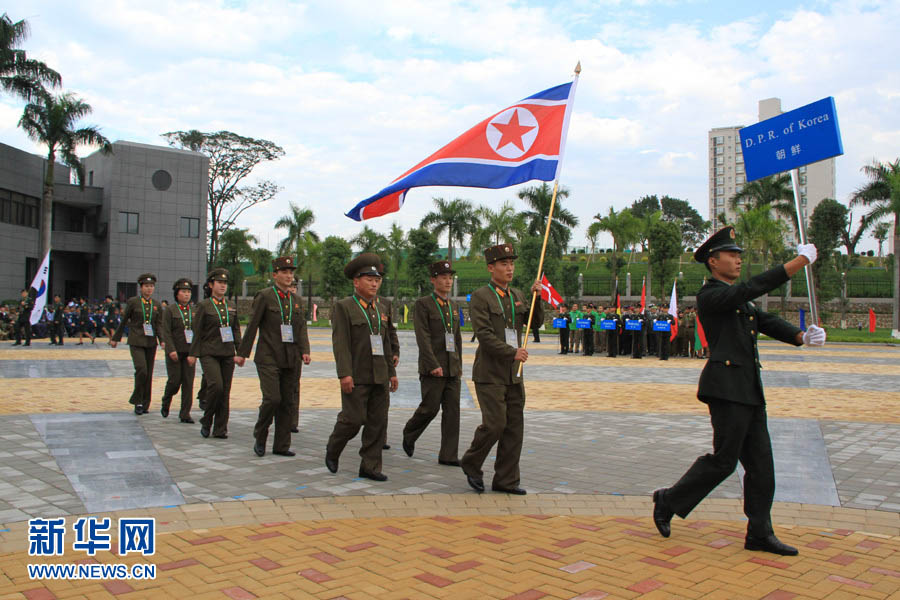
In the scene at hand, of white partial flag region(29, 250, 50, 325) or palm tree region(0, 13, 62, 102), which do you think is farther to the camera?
palm tree region(0, 13, 62, 102)

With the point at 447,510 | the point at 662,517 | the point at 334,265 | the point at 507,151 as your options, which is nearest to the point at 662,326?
the point at 507,151

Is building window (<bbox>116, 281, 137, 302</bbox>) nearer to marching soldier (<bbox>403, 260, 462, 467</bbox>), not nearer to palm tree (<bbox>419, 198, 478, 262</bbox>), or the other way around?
palm tree (<bbox>419, 198, 478, 262</bbox>)

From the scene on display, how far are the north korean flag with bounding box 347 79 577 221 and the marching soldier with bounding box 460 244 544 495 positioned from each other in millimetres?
1228

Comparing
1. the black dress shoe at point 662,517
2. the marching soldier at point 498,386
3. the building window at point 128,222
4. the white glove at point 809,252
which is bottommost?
the black dress shoe at point 662,517

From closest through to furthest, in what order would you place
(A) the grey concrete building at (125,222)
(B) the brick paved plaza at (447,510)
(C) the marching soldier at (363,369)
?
(B) the brick paved plaza at (447,510)
(C) the marching soldier at (363,369)
(A) the grey concrete building at (125,222)

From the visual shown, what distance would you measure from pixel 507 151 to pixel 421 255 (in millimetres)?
41809

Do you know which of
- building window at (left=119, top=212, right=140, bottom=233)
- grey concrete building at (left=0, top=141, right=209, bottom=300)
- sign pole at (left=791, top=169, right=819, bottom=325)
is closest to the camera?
sign pole at (left=791, top=169, right=819, bottom=325)

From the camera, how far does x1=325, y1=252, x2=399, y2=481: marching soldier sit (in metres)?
6.36

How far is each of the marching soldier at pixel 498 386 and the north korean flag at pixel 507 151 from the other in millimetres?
1228

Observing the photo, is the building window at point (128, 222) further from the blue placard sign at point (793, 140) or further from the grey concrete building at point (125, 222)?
the blue placard sign at point (793, 140)

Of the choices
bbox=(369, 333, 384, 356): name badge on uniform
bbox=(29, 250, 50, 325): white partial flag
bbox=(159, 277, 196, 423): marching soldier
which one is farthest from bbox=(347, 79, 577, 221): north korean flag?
bbox=(29, 250, 50, 325): white partial flag

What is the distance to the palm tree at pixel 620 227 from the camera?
48.9m

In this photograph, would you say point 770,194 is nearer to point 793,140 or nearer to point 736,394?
point 793,140

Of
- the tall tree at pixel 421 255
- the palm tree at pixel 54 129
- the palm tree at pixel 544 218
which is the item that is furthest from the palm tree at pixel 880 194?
the palm tree at pixel 54 129
